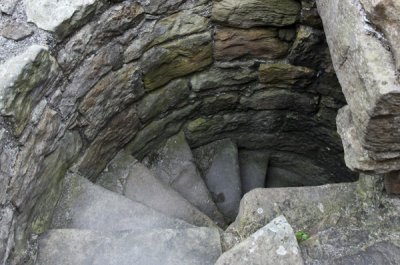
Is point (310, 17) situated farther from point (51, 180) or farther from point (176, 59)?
point (51, 180)

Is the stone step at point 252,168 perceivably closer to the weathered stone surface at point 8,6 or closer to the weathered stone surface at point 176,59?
the weathered stone surface at point 176,59

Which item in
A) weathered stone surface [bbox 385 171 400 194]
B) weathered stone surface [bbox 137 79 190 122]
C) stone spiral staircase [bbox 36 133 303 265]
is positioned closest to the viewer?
weathered stone surface [bbox 385 171 400 194]

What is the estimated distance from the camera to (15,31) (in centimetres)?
175

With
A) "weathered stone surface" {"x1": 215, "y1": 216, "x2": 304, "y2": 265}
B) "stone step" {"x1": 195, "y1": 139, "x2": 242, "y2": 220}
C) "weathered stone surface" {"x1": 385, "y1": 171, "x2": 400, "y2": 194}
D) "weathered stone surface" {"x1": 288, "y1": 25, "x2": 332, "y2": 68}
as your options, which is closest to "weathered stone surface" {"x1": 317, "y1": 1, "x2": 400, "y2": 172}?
"weathered stone surface" {"x1": 385, "y1": 171, "x2": 400, "y2": 194}

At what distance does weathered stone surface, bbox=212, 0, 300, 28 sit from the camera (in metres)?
2.42

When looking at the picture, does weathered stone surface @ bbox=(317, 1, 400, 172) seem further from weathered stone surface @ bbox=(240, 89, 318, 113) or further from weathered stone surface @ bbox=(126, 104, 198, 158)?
weathered stone surface @ bbox=(126, 104, 198, 158)

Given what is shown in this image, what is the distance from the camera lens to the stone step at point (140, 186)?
2.75 meters

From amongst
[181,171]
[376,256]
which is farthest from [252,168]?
[376,256]

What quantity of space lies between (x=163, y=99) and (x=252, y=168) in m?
1.25

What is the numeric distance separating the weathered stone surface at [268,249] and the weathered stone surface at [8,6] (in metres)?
1.22

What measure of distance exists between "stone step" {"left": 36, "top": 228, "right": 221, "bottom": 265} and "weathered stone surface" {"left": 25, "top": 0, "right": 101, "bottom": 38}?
2.83ft

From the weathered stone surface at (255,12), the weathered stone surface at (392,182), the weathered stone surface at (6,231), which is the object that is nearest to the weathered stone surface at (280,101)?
the weathered stone surface at (255,12)

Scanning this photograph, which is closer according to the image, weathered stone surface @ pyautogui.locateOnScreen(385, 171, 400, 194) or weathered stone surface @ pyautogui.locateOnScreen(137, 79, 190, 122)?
weathered stone surface @ pyautogui.locateOnScreen(385, 171, 400, 194)

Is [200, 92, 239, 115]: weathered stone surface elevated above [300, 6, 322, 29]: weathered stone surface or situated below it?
below
